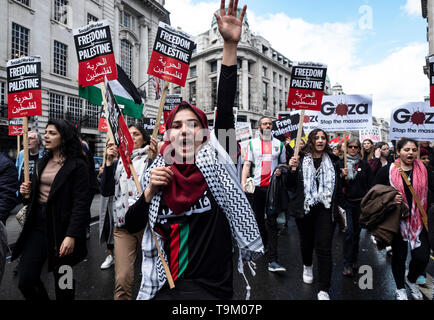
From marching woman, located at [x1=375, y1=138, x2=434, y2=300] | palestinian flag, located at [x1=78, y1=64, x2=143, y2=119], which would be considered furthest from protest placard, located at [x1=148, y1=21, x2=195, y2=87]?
marching woman, located at [x1=375, y1=138, x2=434, y2=300]

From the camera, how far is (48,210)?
8.86 ft

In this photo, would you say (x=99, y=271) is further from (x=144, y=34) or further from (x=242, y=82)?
(x=242, y=82)

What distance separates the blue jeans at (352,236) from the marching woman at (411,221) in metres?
0.72

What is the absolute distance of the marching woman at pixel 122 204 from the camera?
9.23 feet

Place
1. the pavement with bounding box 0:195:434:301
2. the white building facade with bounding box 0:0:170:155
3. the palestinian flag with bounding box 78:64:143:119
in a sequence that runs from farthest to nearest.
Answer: the white building facade with bounding box 0:0:170:155 → the palestinian flag with bounding box 78:64:143:119 → the pavement with bounding box 0:195:434:301

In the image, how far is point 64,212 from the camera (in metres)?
2.77

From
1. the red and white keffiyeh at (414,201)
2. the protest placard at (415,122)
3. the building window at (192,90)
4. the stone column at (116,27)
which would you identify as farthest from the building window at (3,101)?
the building window at (192,90)

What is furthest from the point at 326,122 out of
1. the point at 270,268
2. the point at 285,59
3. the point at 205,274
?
the point at 285,59

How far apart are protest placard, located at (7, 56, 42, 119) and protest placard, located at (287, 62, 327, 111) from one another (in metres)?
3.76

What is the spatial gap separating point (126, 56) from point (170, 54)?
82.7ft

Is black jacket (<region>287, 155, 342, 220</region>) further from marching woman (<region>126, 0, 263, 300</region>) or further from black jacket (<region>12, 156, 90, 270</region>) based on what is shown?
black jacket (<region>12, 156, 90, 270</region>)

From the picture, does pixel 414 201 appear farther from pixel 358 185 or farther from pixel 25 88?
pixel 25 88

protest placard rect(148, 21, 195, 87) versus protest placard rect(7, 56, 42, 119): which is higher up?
protest placard rect(148, 21, 195, 87)

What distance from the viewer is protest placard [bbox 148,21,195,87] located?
13.0 ft
